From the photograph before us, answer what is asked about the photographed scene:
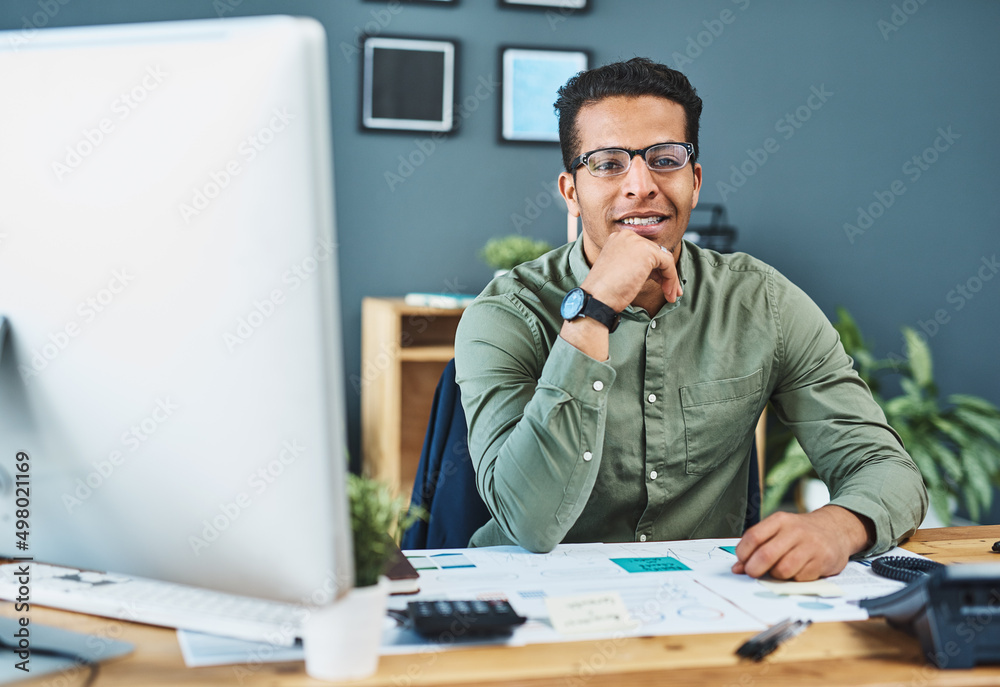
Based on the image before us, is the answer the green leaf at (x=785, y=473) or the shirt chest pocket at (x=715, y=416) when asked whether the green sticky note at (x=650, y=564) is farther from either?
the green leaf at (x=785, y=473)

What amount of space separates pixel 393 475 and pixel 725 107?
6.35 ft

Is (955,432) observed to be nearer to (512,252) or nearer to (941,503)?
(941,503)

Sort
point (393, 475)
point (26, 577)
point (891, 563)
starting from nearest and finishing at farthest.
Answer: point (26, 577) < point (891, 563) < point (393, 475)

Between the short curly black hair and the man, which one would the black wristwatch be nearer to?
the man

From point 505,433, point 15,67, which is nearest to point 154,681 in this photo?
point 15,67

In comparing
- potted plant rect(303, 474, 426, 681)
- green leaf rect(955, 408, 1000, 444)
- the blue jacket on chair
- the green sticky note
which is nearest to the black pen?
the green sticky note

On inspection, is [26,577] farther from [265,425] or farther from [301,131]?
[301,131]

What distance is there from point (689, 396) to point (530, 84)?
2229 mm

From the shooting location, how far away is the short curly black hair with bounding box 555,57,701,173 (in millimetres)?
1521

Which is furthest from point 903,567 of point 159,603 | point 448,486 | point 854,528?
point 159,603

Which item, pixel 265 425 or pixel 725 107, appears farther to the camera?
pixel 725 107

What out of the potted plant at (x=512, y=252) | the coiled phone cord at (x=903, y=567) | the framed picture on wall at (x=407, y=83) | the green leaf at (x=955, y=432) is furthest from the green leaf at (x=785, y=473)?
the coiled phone cord at (x=903, y=567)

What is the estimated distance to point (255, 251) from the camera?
597 millimetres

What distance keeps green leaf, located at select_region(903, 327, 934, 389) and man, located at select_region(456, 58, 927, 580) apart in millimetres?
2037
